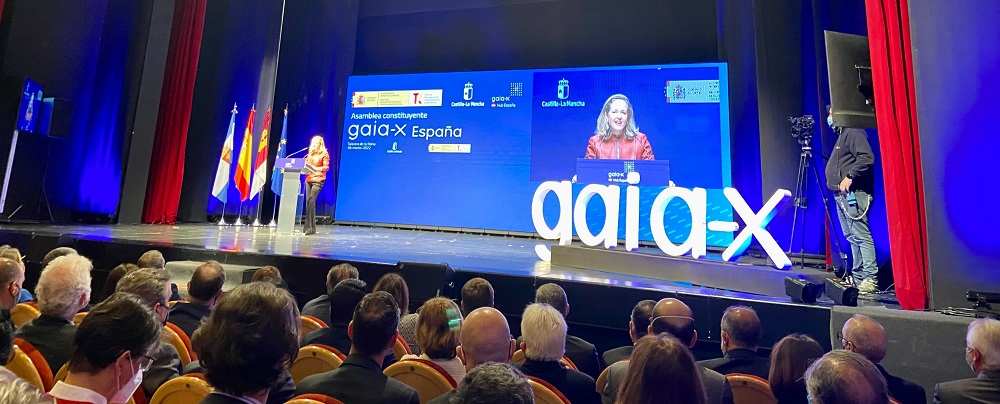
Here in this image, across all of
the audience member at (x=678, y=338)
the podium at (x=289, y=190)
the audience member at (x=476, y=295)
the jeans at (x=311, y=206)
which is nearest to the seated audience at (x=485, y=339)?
the audience member at (x=678, y=338)

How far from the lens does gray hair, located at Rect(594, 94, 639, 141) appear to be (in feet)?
26.0

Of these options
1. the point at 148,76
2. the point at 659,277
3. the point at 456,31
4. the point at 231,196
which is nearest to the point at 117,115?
the point at 148,76

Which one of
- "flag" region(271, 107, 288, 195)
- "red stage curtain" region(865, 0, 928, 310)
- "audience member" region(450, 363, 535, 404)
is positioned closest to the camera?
"audience member" region(450, 363, 535, 404)

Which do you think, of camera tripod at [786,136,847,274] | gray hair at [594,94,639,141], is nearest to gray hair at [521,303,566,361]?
camera tripod at [786,136,847,274]

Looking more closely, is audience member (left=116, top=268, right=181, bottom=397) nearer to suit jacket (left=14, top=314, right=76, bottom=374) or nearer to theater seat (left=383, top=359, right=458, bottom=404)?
suit jacket (left=14, top=314, right=76, bottom=374)

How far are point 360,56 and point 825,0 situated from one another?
8.16 meters

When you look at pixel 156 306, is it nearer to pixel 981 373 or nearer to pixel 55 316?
pixel 55 316

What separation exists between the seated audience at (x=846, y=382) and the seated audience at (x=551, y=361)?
0.69 meters

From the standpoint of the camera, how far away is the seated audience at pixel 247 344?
3.78ft

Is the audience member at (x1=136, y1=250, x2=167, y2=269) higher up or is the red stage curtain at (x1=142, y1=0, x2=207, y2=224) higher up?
the red stage curtain at (x1=142, y1=0, x2=207, y2=224)

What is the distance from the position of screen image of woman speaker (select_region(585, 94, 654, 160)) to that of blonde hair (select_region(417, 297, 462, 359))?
6234mm

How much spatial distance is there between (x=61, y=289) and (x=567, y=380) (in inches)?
74.9

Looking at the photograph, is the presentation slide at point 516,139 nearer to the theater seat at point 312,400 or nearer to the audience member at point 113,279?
the audience member at point 113,279

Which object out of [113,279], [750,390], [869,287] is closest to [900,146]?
[869,287]
